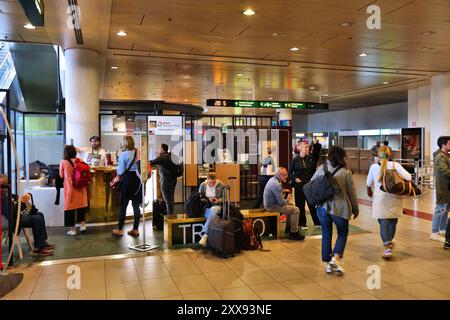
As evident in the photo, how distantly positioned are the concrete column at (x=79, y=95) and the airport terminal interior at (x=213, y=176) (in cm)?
3

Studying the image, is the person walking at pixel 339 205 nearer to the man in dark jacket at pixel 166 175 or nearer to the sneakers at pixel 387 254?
the sneakers at pixel 387 254

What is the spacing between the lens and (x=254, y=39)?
7660 mm

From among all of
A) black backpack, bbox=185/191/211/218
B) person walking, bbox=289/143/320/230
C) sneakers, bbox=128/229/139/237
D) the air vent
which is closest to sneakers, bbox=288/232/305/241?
person walking, bbox=289/143/320/230

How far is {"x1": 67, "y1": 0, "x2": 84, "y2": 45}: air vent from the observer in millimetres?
5381

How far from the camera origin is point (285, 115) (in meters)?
22.4

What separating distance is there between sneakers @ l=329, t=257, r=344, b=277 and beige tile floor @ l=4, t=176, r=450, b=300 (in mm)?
89

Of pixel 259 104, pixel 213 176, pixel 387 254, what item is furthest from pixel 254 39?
pixel 259 104

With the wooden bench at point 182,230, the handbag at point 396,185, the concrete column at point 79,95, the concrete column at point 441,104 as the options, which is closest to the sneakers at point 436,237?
the handbag at point 396,185

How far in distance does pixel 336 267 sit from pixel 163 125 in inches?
215

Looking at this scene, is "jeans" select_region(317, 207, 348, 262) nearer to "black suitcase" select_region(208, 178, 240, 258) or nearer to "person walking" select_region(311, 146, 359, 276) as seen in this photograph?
"person walking" select_region(311, 146, 359, 276)

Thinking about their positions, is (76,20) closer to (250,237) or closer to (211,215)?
(211,215)

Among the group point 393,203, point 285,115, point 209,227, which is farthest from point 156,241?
point 285,115

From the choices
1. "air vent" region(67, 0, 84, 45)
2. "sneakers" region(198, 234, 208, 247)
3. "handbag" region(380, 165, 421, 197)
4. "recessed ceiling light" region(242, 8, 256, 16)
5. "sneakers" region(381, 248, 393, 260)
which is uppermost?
"recessed ceiling light" region(242, 8, 256, 16)

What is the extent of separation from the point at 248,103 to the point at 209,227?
837cm
